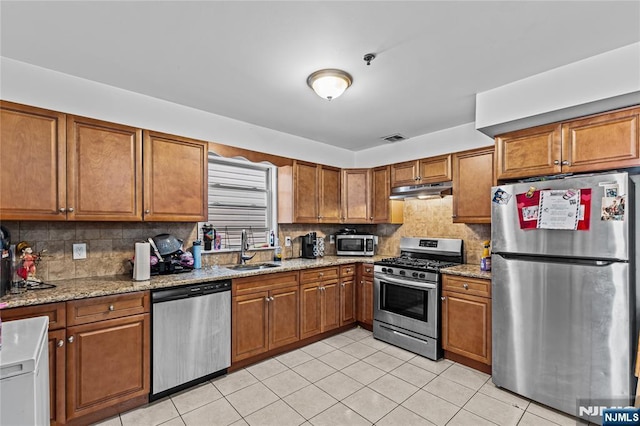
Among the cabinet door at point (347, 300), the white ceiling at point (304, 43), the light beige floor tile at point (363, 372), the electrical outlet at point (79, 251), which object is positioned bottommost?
the light beige floor tile at point (363, 372)

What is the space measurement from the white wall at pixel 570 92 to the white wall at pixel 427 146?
814 millimetres

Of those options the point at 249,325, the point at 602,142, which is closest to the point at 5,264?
the point at 249,325

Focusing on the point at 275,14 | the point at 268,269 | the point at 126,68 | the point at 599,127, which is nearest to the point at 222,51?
the point at 275,14

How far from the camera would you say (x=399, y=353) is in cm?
335

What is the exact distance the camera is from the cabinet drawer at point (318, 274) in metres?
3.47

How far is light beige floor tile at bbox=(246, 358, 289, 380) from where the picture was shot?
285 cm

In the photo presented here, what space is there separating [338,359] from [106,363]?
2005 mm

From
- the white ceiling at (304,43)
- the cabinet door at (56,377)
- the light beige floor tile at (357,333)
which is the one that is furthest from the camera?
the light beige floor tile at (357,333)

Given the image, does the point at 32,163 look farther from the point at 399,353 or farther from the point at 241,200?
the point at 399,353

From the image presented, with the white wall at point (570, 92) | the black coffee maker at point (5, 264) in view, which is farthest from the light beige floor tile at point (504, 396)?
the black coffee maker at point (5, 264)

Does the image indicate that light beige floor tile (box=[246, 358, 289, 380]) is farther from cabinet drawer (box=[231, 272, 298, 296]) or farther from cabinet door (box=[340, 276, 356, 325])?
cabinet door (box=[340, 276, 356, 325])

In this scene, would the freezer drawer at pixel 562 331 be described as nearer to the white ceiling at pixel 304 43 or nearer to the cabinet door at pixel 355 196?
the white ceiling at pixel 304 43

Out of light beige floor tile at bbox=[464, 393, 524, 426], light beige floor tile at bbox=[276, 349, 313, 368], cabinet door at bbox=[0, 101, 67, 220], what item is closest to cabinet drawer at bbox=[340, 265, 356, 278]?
light beige floor tile at bbox=[276, 349, 313, 368]

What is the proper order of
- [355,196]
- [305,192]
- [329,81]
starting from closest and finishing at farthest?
[329,81] → [305,192] → [355,196]
